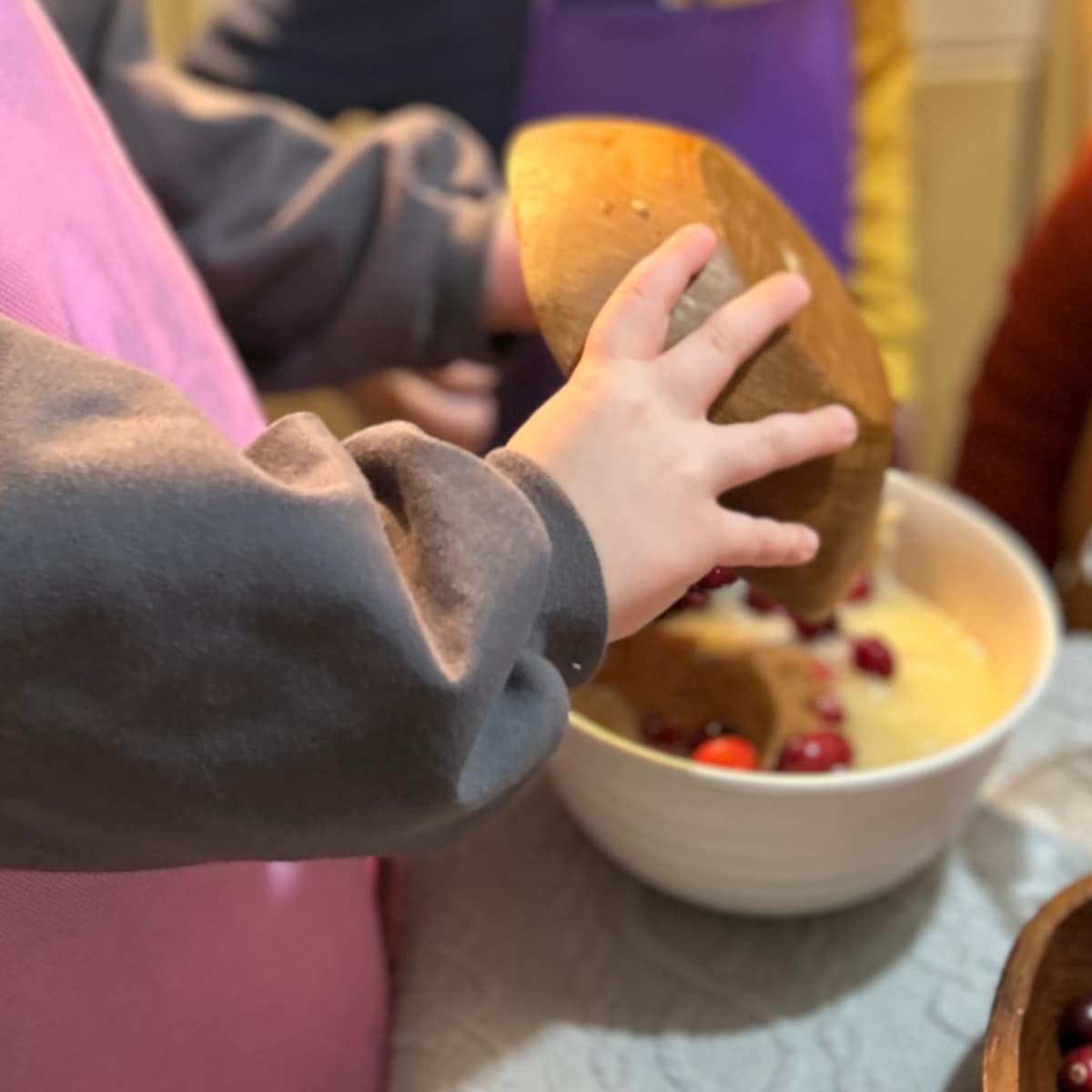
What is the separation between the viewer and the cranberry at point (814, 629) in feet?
1.58

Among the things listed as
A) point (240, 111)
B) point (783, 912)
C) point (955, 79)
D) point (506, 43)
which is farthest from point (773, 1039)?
point (955, 79)

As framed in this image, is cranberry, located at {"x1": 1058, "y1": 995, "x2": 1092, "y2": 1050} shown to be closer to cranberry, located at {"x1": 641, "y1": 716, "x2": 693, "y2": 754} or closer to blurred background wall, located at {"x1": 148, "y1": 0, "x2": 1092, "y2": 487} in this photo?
cranberry, located at {"x1": 641, "y1": 716, "x2": 693, "y2": 754}

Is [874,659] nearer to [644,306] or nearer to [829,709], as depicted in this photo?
[829,709]

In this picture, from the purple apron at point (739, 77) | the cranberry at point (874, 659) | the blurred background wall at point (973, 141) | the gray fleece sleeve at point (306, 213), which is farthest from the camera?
the blurred background wall at point (973, 141)

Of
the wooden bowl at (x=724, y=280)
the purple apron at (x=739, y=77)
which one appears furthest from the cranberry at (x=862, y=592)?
the purple apron at (x=739, y=77)

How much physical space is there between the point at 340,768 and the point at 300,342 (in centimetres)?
43

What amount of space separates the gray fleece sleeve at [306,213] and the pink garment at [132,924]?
19cm

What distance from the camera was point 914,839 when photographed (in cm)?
40

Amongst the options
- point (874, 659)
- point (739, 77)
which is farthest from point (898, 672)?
point (739, 77)

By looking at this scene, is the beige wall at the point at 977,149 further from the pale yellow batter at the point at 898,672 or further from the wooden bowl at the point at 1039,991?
the wooden bowl at the point at 1039,991

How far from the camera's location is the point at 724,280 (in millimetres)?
357

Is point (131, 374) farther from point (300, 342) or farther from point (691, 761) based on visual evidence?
point (300, 342)

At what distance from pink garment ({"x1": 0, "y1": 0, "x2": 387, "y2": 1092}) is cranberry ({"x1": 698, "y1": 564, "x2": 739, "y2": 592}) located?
0.52ft

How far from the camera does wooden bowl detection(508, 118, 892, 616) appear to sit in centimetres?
34
